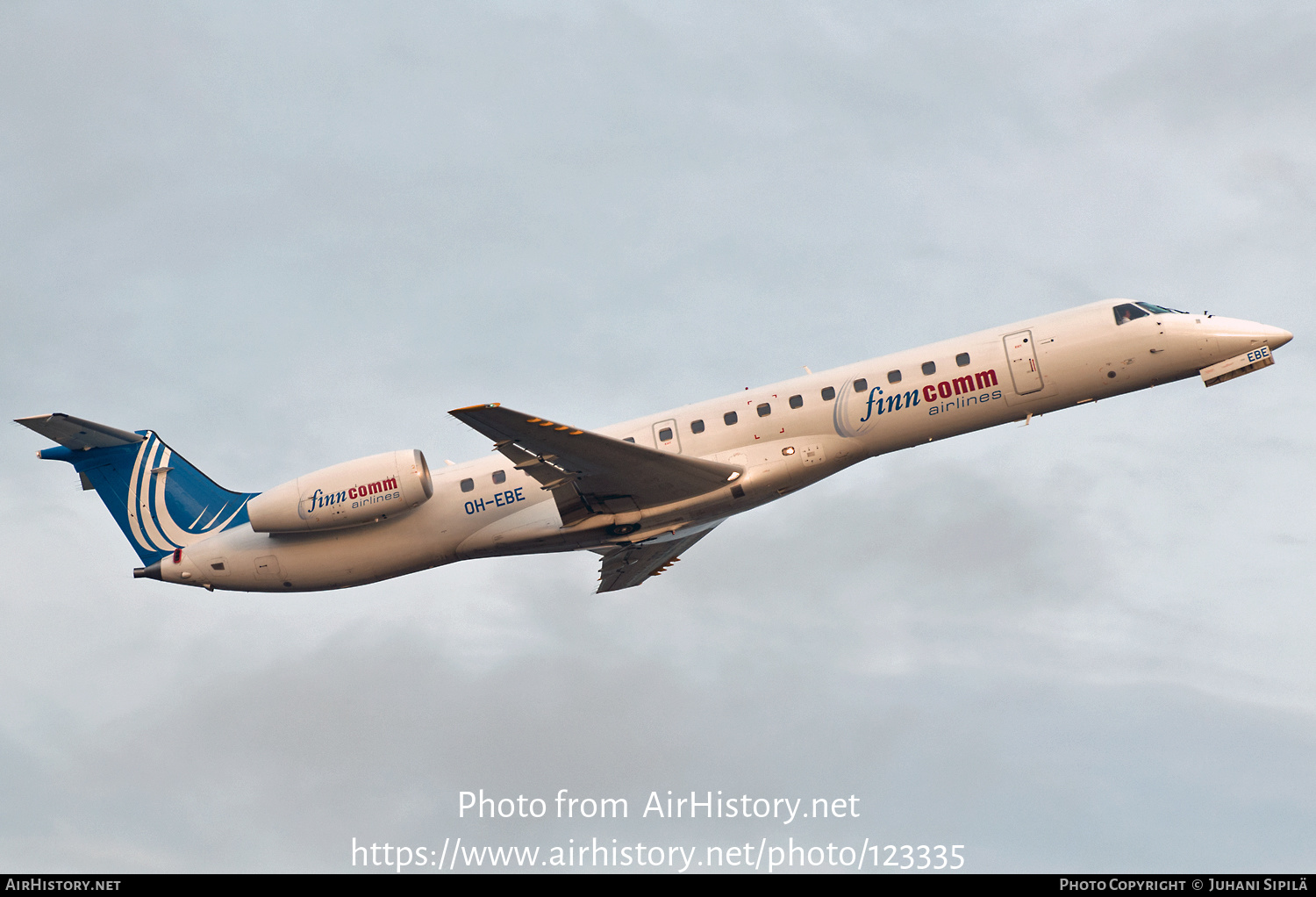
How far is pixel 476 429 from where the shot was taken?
25938 mm

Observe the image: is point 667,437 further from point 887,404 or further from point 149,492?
point 149,492

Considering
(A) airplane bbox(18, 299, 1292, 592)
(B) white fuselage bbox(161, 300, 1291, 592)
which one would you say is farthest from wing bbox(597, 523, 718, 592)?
(B) white fuselage bbox(161, 300, 1291, 592)

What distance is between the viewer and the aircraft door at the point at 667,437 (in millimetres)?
29609

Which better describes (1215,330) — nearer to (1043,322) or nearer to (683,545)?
(1043,322)

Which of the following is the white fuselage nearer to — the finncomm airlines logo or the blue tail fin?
the finncomm airlines logo

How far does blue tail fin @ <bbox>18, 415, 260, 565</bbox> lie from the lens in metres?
32.2

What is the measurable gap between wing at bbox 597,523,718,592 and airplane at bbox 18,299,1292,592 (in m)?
2.85

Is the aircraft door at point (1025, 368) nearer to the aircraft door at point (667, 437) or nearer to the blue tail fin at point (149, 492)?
the aircraft door at point (667, 437)

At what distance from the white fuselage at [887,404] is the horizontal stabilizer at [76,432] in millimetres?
10390

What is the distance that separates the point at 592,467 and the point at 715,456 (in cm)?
326

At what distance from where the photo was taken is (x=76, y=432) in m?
31.3

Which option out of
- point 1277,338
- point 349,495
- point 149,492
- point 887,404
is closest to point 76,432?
point 149,492

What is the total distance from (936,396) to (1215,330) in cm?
689

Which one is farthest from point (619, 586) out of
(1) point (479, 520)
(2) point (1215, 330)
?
(2) point (1215, 330)
